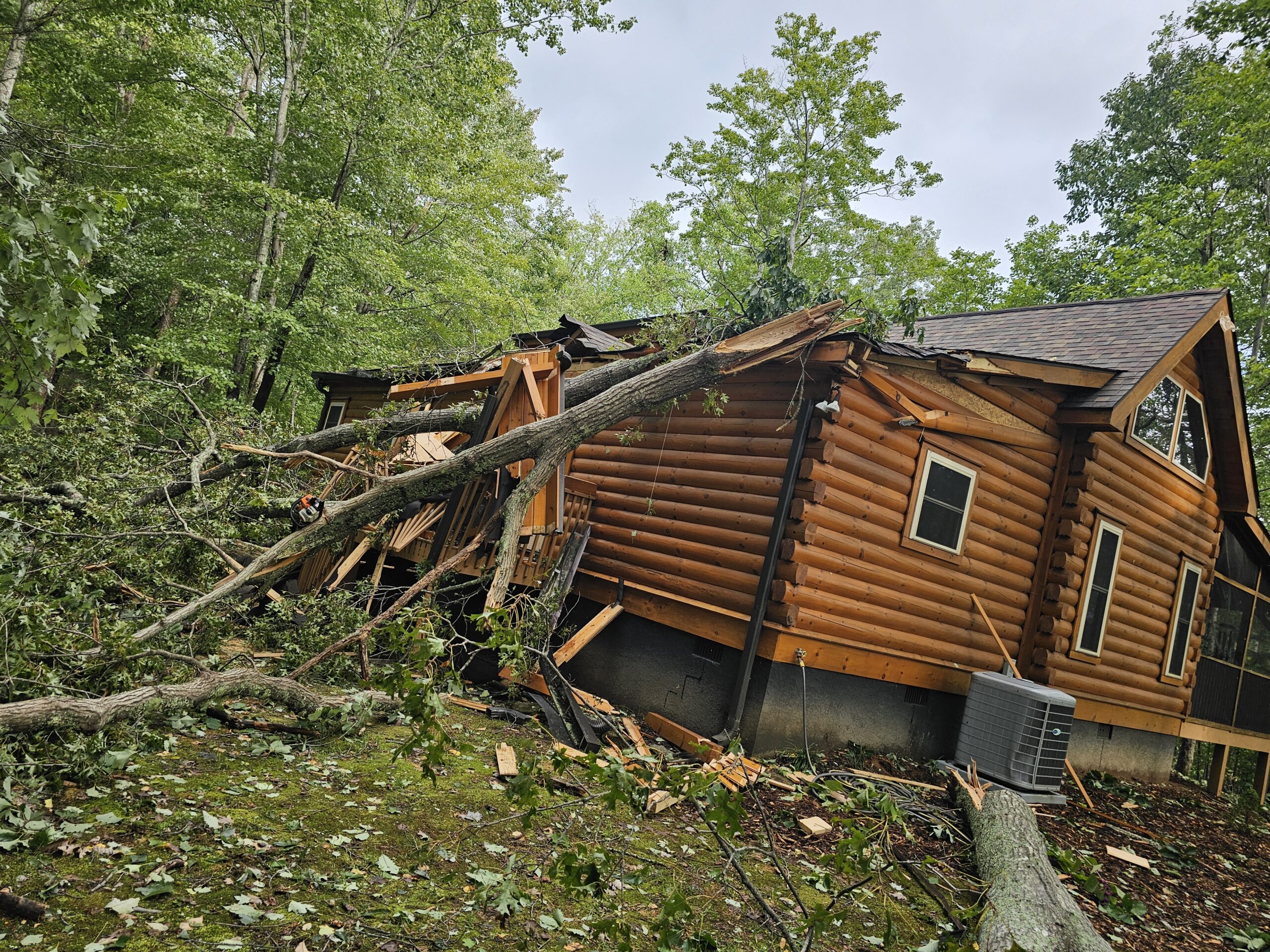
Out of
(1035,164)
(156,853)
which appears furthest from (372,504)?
(1035,164)

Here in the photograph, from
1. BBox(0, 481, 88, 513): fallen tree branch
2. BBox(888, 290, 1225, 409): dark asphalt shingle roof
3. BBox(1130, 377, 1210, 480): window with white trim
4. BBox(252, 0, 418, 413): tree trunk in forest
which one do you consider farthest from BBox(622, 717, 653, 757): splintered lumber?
BBox(252, 0, 418, 413): tree trunk in forest

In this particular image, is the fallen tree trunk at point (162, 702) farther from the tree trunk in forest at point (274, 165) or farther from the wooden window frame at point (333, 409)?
the wooden window frame at point (333, 409)

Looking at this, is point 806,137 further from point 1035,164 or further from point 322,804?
point 322,804

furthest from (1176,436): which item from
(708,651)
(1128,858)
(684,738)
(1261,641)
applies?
(684,738)

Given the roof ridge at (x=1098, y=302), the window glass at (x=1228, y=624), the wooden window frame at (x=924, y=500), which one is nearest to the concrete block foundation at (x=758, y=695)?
the wooden window frame at (x=924, y=500)

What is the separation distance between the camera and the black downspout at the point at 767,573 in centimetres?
691

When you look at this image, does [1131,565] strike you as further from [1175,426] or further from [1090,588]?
[1175,426]

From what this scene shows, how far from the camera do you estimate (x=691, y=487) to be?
340 inches

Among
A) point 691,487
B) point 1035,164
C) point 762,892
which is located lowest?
point 762,892

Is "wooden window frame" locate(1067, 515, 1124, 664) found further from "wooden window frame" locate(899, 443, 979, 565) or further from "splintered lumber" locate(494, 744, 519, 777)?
"splintered lumber" locate(494, 744, 519, 777)

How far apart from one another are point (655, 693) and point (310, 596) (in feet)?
12.7

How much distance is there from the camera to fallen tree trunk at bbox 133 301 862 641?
548cm

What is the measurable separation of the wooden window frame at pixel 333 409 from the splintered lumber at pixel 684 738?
1447 centimetres

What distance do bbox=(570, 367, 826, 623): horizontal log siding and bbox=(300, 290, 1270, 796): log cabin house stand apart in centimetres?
3
